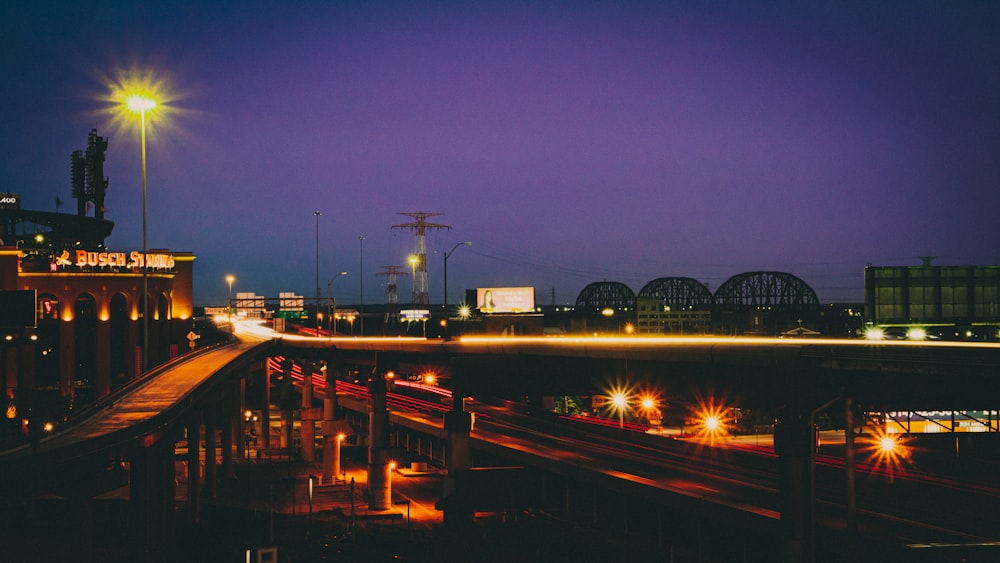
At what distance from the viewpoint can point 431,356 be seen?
5741 centimetres

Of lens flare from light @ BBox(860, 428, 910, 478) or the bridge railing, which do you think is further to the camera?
lens flare from light @ BBox(860, 428, 910, 478)

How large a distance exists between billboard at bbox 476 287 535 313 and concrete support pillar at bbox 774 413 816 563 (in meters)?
85.1

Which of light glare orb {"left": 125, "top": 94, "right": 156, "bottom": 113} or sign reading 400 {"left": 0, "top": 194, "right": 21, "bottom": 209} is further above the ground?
sign reading 400 {"left": 0, "top": 194, "right": 21, "bottom": 209}

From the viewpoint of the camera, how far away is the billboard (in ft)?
376

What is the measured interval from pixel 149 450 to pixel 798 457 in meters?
30.2

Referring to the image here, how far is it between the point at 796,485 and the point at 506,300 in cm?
8707

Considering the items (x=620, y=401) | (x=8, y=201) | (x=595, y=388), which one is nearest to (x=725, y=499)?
(x=595, y=388)

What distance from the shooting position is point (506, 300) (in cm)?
11538

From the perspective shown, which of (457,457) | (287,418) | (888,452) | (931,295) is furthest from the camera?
(287,418)

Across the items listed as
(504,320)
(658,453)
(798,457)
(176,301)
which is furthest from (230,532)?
(176,301)

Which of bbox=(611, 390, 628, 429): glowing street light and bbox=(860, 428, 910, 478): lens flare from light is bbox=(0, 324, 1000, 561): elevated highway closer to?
bbox=(611, 390, 628, 429): glowing street light

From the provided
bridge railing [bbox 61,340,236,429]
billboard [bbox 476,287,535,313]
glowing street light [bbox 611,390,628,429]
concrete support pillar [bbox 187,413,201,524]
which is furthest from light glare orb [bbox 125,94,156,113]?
billboard [bbox 476,287,535,313]

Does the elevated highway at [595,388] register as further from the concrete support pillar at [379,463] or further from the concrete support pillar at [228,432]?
the concrete support pillar at [228,432]

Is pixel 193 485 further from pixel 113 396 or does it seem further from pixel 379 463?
pixel 379 463
